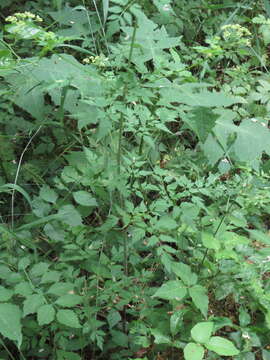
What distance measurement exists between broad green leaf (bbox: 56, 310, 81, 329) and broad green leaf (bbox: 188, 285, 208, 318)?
1.32 feet

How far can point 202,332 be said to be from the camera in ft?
4.82

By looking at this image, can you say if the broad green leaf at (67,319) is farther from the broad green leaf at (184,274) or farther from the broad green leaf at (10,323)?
the broad green leaf at (184,274)

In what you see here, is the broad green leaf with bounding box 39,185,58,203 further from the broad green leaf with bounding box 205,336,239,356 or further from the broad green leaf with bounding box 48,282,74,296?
the broad green leaf with bounding box 205,336,239,356

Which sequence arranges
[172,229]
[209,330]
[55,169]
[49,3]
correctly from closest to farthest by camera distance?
[209,330] < [172,229] < [55,169] < [49,3]

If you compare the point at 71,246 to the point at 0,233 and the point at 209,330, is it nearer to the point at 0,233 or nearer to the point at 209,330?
the point at 0,233

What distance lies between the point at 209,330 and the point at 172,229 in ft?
1.41

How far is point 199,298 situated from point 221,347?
0.17 metres

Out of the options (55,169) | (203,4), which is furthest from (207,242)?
(203,4)

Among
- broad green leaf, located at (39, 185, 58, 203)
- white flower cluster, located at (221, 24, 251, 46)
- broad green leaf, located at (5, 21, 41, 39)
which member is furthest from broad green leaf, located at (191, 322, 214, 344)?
broad green leaf, located at (5, 21, 41, 39)

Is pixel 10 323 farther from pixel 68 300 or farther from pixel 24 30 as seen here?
pixel 24 30

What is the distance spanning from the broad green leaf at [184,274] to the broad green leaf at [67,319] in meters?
Answer: 0.40

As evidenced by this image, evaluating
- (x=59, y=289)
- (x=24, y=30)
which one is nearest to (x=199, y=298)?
(x=59, y=289)

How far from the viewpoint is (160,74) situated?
1.33 meters

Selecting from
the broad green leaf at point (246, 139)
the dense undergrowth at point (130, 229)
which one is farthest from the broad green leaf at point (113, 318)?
the broad green leaf at point (246, 139)
